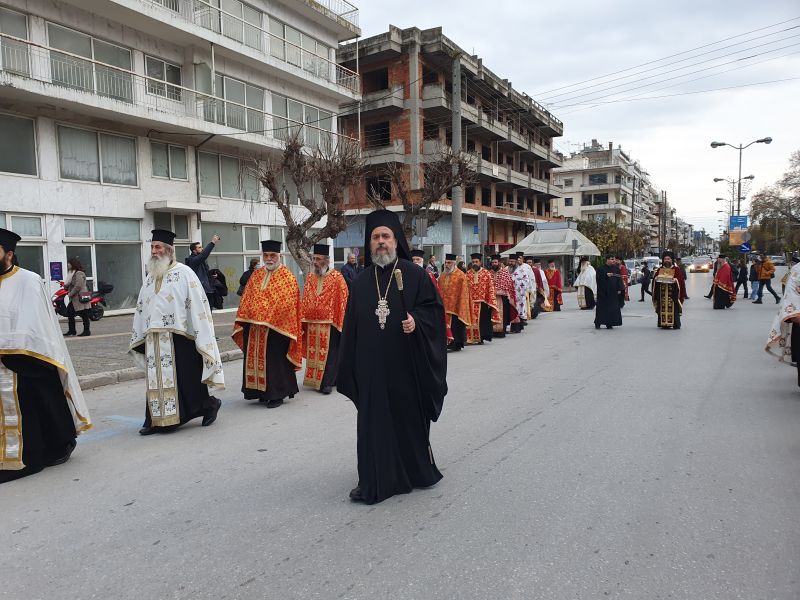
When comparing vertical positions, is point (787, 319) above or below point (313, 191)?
below

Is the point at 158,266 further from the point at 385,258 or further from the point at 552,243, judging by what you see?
the point at 552,243

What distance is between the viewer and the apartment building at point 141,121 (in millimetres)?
16484

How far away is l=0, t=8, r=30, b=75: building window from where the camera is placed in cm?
1578

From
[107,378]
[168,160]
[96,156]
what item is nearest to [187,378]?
[107,378]

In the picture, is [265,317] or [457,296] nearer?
[265,317]

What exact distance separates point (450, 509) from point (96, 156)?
18.1 meters

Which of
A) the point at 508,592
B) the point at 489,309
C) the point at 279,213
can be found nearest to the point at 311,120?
the point at 279,213

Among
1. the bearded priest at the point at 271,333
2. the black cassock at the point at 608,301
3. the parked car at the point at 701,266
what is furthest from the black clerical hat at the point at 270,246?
the parked car at the point at 701,266

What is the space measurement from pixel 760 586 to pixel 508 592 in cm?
123

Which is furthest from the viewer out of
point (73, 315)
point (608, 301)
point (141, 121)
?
point (141, 121)

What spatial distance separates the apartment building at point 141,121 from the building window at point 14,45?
3 cm

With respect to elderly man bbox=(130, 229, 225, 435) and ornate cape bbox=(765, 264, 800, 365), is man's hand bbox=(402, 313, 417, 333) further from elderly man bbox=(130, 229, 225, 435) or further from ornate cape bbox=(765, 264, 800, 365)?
ornate cape bbox=(765, 264, 800, 365)

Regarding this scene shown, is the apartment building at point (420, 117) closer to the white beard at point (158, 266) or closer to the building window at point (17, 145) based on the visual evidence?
the building window at point (17, 145)

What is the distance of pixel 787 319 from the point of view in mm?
6641
